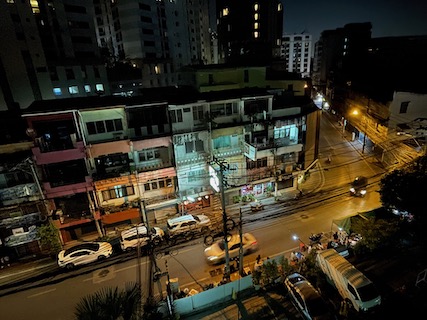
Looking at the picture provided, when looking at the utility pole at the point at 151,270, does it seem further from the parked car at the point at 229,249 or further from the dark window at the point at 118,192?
the parked car at the point at 229,249

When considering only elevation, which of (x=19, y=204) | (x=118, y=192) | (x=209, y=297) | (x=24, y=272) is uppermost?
(x=19, y=204)

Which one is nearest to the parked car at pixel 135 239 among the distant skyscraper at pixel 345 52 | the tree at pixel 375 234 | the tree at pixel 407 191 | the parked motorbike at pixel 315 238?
the parked motorbike at pixel 315 238

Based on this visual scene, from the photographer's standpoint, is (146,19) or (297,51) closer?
(146,19)

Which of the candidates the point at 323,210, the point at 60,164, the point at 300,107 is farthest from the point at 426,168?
the point at 60,164

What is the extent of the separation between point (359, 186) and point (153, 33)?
64064 millimetres

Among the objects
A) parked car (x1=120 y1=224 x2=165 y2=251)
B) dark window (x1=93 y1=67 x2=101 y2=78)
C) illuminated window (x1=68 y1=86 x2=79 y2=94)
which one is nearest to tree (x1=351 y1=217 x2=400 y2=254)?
parked car (x1=120 y1=224 x2=165 y2=251)

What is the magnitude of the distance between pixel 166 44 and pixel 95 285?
230 ft

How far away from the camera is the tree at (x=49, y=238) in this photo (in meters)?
24.6

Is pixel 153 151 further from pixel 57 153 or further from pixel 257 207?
pixel 257 207

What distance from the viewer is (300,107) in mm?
33031

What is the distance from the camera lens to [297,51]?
13275cm

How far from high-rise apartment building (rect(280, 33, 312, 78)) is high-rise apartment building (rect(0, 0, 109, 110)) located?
100649mm

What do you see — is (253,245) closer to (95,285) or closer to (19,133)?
(95,285)

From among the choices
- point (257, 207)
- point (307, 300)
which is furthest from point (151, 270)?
point (257, 207)
